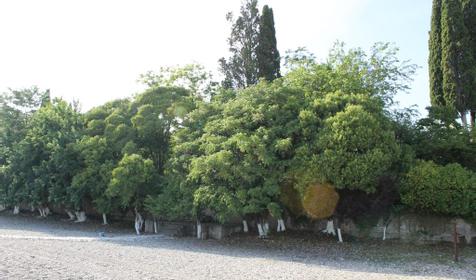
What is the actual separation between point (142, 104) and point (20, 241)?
8.20 meters

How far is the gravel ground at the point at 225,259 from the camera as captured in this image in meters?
9.83

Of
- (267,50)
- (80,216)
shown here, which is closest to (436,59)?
(267,50)

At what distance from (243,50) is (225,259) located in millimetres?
16295

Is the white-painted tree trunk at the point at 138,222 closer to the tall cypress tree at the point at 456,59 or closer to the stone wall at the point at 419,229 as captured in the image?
the stone wall at the point at 419,229

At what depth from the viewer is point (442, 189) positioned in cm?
1362

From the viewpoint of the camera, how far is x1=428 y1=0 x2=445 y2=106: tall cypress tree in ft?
67.0

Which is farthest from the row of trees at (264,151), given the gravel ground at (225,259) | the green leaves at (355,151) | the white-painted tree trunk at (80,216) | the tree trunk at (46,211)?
the tree trunk at (46,211)

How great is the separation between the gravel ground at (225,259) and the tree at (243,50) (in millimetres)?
11764

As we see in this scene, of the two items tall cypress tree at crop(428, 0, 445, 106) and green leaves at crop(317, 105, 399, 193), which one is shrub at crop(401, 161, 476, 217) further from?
tall cypress tree at crop(428, 0, 445, 106)

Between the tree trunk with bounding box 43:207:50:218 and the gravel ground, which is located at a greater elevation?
the tree trunk with bounding box 43:207:50:218

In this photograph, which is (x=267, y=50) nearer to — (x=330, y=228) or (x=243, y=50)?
(x=243, y=50)

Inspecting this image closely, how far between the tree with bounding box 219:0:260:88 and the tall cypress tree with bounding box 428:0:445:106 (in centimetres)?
956

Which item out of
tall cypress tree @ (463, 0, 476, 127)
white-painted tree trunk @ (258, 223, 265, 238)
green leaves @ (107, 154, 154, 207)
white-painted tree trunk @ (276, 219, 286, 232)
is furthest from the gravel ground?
tall cypress tree @ (463, 0, 476, 127)

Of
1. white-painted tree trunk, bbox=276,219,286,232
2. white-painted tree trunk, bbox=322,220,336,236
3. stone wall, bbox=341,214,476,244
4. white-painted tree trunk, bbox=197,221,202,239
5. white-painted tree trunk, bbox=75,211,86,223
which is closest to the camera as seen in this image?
stone wall, bbox=341,214,476,244
